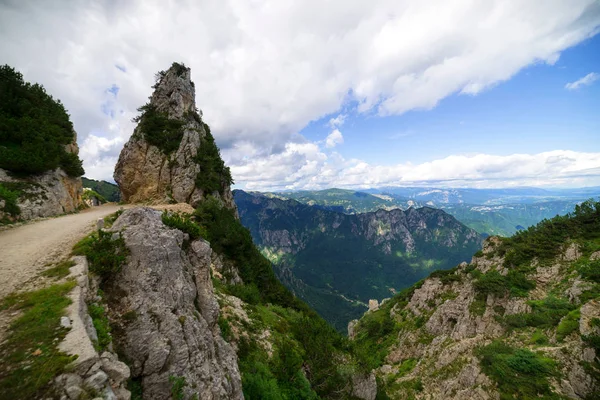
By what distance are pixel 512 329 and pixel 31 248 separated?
50.6 metres

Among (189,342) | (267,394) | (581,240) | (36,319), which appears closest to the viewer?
(36,319)

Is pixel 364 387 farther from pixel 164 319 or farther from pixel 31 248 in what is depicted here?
pixel 31 248

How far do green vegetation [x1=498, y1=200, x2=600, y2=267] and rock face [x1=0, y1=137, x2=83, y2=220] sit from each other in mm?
70901

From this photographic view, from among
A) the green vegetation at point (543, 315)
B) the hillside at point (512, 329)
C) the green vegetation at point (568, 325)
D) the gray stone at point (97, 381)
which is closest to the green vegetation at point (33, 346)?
the gray stone at point (97, 381)

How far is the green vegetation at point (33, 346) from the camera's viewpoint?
6074 millimetres

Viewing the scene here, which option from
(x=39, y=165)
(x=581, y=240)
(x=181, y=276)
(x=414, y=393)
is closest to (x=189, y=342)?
(x=181, y=276)

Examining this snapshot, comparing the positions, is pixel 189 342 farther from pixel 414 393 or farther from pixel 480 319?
pixel 480 319

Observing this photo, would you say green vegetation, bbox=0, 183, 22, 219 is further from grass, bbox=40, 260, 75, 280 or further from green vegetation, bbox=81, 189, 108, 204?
green vegetation, bbox=81, 189, 108, 204

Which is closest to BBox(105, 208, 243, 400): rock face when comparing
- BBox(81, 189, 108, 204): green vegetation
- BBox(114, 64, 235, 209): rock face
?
BBox(114, 64, 235, 209): rock face

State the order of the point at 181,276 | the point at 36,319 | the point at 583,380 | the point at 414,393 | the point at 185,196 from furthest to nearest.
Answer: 1. the point at 185,196
2. the point at 414,393
3. the point at 583,380
4. the point at 181,276
5. the point at 36,319

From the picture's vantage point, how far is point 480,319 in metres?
40.0

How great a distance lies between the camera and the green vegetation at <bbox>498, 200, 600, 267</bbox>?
142 ft

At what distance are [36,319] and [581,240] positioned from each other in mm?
66354

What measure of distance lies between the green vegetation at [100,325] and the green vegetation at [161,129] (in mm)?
36525
